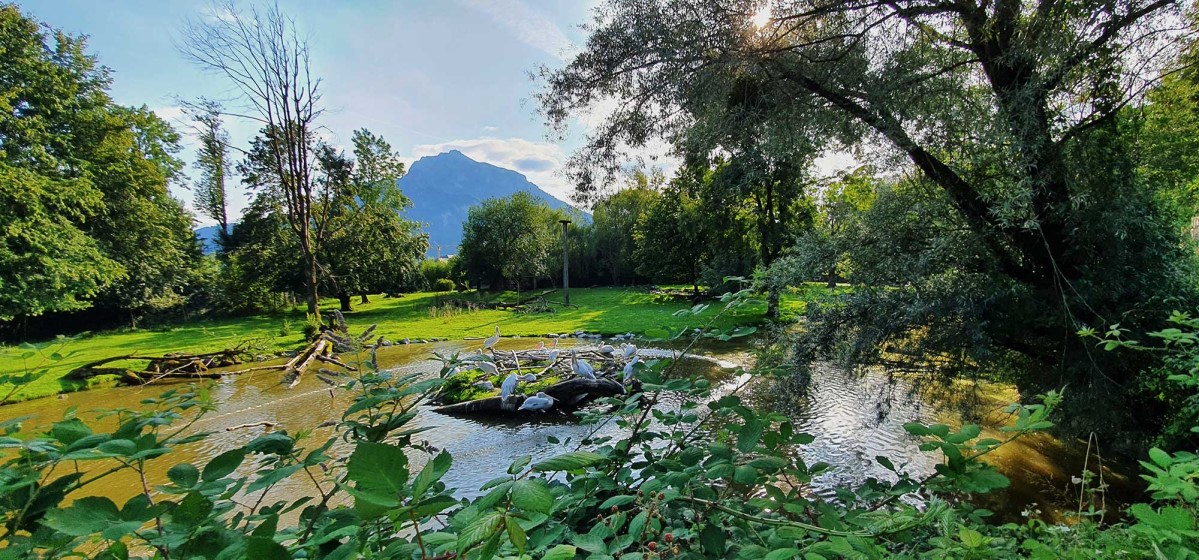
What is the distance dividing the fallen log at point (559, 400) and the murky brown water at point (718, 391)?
207 mm

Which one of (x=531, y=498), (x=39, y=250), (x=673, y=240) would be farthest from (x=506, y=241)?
(x=531, y=498)

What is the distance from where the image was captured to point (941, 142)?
11.9 feet

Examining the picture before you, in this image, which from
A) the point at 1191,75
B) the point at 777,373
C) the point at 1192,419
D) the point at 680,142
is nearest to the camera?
the point at 777,373

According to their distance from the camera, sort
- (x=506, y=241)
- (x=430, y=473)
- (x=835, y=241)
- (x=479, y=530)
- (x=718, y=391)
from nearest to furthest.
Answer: (x=479, y=530) < (x=430, y=473) < (x=835, y=241) < (x=718, y=391) < (x=506, y=241)

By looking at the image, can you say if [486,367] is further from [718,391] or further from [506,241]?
[506,241]

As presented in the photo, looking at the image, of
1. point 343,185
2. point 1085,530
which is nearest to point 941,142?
point 1085,530

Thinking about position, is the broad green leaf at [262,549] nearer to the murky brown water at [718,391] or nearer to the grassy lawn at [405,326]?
the murky brown water at [718,391]

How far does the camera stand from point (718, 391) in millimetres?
6496

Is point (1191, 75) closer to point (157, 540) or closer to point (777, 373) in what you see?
point (777, 373)

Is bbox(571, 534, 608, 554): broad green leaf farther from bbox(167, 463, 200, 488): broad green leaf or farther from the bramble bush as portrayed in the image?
bbox(167, 463, 200, 488): broad green leaf

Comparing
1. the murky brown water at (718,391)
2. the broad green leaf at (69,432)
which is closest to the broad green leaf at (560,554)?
the broad green leaf at (69,432)

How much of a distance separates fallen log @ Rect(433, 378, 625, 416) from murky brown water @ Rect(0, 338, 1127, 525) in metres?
0.21

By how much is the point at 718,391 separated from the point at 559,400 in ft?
7.70

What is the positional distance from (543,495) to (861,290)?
4288 mm
